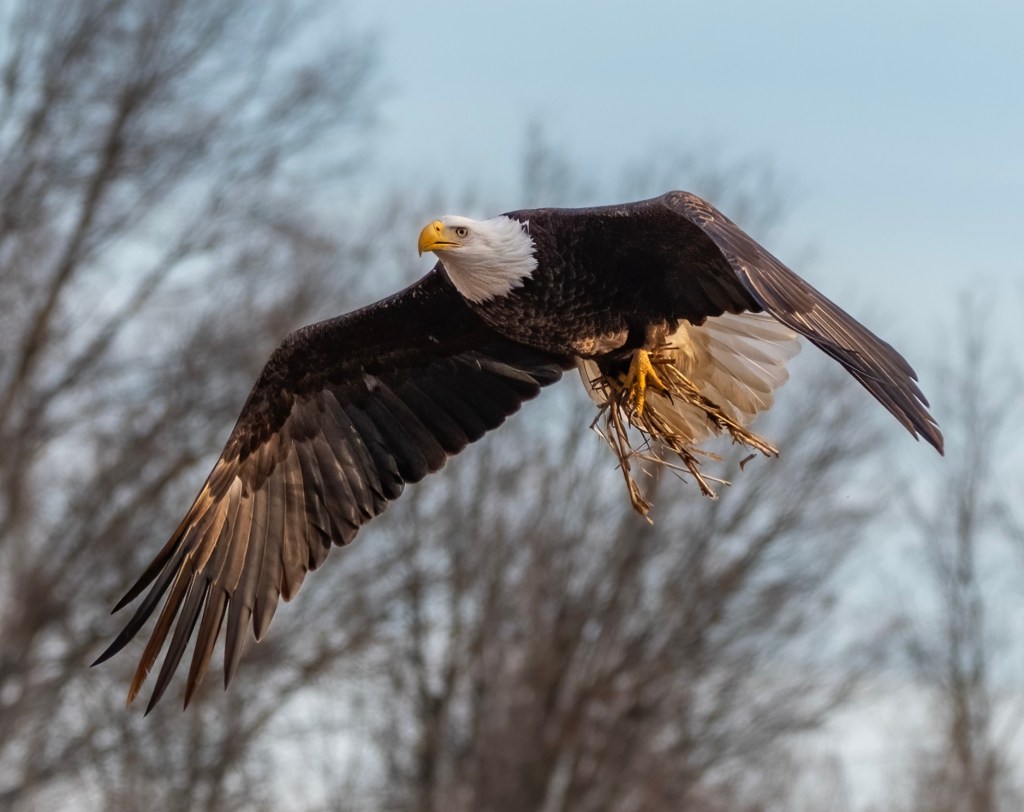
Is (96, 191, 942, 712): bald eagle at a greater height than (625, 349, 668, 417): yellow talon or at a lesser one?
greater

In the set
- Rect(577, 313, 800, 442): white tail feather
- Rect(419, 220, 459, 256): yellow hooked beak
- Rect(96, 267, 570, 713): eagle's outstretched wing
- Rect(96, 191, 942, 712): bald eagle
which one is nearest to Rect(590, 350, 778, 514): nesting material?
Rect(96, 191, 942, 712): bald eagle

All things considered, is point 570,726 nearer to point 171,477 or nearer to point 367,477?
point 171,477

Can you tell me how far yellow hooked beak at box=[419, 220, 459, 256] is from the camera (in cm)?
653

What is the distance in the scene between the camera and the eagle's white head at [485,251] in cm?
649

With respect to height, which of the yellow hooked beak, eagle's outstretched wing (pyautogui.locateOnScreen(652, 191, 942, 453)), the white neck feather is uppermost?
the yellow hooked beak

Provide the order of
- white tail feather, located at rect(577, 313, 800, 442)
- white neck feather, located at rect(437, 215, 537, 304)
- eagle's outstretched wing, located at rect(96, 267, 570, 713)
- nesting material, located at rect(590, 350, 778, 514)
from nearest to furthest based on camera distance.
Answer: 1. white neck feather, located at rect(437, 215, 537, 304)
2. nesting material, located at rect(590, 350, 778, 514)
3. white tail feather, located at rect(577, 313, 800, 442)
4. eagle's outstretched wing, located at rect(96, 267, 570, 713)

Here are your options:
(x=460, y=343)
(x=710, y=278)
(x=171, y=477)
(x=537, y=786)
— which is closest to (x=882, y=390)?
(x=710, y=278)

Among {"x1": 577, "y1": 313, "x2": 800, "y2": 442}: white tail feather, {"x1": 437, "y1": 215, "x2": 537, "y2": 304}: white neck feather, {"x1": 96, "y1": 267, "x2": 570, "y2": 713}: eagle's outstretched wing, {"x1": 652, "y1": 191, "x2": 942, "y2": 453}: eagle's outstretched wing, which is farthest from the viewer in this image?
{"x1": 96, "y1": 267, "x2": 570, "y2": 713}: eagle's outstretched wing

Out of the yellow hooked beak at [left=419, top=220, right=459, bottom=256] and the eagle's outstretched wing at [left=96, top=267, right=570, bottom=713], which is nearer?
the yellow hooked beak at [left=419, top=220, right=459, bottom=256]

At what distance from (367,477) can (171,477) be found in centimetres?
937

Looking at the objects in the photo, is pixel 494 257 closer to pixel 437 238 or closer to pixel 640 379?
pixel 437 238

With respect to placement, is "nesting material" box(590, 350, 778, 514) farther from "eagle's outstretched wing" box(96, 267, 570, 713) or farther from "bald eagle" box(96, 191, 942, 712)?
"eagle's outstretched wing" box(96, 267, 570, 713)

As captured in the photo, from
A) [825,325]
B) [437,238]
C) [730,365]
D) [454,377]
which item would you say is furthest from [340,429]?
[825,325]

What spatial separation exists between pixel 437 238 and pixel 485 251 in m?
0.18
